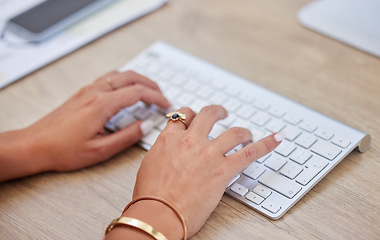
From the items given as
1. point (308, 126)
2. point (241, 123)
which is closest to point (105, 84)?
point (241, 123)

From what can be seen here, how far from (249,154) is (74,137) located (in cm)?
29

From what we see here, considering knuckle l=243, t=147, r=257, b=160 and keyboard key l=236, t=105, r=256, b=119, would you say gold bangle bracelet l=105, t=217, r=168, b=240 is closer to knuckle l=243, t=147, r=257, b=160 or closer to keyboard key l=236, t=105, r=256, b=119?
knuckle l=243, t=147, r=257, b=160

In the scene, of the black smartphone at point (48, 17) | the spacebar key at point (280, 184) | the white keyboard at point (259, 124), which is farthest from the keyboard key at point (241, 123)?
the black smartphone at point (48, 17)

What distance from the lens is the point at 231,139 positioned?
2.31 ft

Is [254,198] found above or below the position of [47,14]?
below

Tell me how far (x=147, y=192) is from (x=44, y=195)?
19 cm

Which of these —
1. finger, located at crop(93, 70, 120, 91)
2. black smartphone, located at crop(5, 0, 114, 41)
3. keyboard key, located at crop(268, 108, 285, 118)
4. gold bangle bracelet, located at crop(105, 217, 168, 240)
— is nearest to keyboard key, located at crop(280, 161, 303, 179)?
keyboard key, located at crop(268, 108, 285, 118)

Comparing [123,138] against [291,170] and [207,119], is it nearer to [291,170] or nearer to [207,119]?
[207,119]

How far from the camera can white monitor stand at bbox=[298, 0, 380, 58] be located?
90cm

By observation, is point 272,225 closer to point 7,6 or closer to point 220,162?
point 220,162

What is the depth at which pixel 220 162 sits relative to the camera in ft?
2.22

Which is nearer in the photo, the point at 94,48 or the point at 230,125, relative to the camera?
the point at 230,125

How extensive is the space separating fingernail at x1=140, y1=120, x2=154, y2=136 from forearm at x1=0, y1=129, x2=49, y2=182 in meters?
0.17

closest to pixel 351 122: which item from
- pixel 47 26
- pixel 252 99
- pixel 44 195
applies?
pixel 252 99
